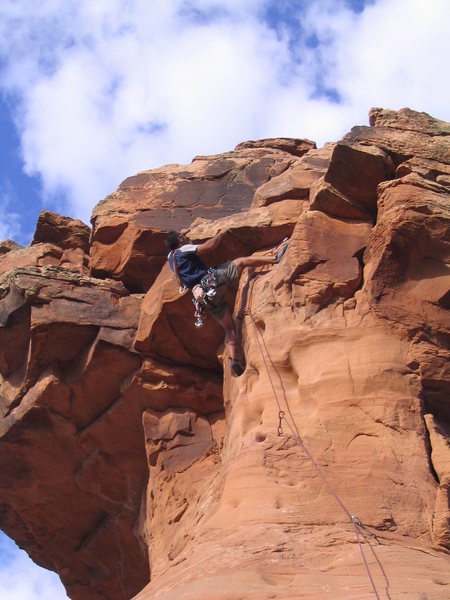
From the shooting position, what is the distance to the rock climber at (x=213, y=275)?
12.7 metres

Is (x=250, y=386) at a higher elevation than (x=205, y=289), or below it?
below

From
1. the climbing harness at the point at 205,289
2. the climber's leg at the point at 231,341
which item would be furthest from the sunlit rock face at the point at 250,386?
the climbing harness at the point at 205,289

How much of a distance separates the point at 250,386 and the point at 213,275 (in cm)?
197

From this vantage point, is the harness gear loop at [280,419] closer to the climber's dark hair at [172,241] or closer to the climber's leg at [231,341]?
the climber's leg at [231,341]

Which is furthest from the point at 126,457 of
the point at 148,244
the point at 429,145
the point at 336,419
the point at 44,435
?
the point at 429,145

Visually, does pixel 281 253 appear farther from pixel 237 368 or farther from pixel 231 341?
pixel 237 368

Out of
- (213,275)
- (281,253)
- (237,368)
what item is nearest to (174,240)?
(213,275)

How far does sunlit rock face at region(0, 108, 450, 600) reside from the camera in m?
9.05

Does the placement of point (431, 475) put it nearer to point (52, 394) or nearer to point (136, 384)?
point (136, 384)

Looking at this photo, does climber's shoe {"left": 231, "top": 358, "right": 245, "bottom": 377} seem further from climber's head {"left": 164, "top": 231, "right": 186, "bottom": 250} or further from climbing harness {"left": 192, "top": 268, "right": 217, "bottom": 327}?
climber's head {"left": 164, "top": 231, "right": 186, "bottom": 250}

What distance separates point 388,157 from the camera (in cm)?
1212

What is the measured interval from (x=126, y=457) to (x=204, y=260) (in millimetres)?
3854

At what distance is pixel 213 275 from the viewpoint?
1279cm

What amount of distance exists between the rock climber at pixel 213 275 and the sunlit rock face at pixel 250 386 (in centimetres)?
21
